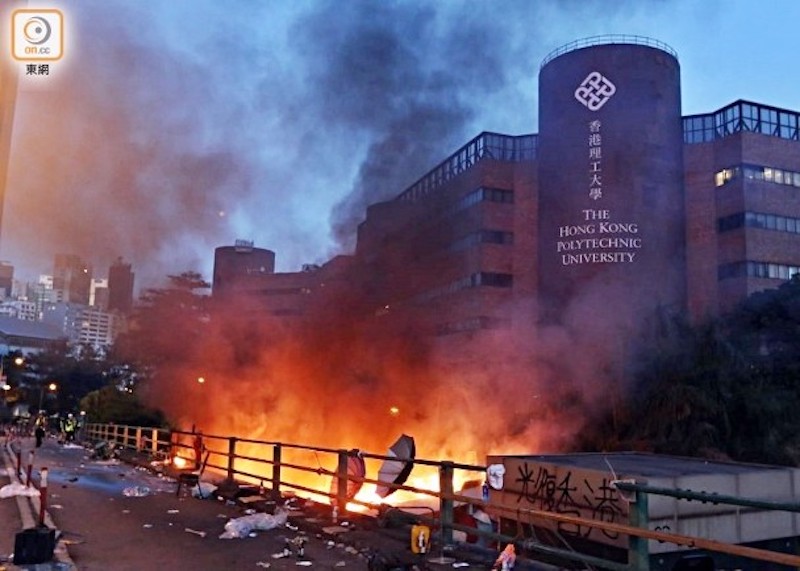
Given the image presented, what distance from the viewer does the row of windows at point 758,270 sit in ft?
102

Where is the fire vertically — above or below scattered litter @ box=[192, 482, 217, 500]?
below

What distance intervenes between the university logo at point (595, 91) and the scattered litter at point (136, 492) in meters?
28.3

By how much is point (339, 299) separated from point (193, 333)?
21.2 ft

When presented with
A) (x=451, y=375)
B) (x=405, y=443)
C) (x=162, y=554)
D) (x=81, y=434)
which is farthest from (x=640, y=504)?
(x=81, y=434)

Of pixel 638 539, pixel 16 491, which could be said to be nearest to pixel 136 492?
pixel 16 491

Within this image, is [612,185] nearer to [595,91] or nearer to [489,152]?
[595,91]

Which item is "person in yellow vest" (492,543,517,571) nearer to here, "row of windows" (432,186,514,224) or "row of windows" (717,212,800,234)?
"row of windows" (717,212,800,234)

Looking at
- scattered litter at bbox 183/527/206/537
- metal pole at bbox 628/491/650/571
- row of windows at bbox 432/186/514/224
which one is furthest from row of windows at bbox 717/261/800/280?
metal pole at bbox 628/491/650/571

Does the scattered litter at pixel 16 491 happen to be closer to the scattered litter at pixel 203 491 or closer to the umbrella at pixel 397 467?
the scattered litter at pixel 203 491

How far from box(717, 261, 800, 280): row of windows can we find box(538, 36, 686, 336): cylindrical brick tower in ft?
6.59

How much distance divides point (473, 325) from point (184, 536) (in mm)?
27335

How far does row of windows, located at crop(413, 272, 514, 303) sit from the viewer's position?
34.4 metres

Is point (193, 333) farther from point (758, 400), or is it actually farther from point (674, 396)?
point (758, 400)

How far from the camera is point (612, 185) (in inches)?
1271
